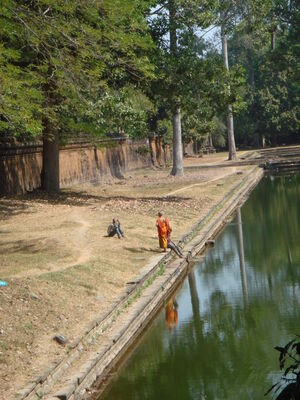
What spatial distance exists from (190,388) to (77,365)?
177 centimetres

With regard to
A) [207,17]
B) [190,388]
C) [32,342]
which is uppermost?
[207,17]

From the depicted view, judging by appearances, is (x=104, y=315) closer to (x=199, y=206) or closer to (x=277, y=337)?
(x=277, y=337)

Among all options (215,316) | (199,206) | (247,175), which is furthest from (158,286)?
(247,175)

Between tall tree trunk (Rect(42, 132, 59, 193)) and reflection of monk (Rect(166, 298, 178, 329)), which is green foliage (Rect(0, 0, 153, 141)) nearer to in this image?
tall tree trunk (Rect(42, 132, 59, 193))

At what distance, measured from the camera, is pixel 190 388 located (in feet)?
35.3

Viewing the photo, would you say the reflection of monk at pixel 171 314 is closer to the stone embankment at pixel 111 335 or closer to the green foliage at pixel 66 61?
the stone embankment at pixel 111 335

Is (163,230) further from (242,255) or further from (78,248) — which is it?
(242,255)

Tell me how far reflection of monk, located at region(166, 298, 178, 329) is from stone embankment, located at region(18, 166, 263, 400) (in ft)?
0.70

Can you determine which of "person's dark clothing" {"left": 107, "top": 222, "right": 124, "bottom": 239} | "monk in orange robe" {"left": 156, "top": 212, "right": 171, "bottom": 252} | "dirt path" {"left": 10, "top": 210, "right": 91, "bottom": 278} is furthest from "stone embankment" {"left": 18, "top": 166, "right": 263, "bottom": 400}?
"person's dark clothing" {"left": 107, "top": 222, "right": 124, "bottom": 239}

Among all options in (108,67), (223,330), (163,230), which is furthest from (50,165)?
(223,330)

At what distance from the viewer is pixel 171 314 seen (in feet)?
49.0

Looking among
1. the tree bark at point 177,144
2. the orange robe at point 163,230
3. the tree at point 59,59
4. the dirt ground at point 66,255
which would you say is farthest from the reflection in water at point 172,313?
Result: the tree bark at point 177,144

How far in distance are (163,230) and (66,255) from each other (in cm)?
266

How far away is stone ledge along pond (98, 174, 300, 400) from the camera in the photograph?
424 inches
